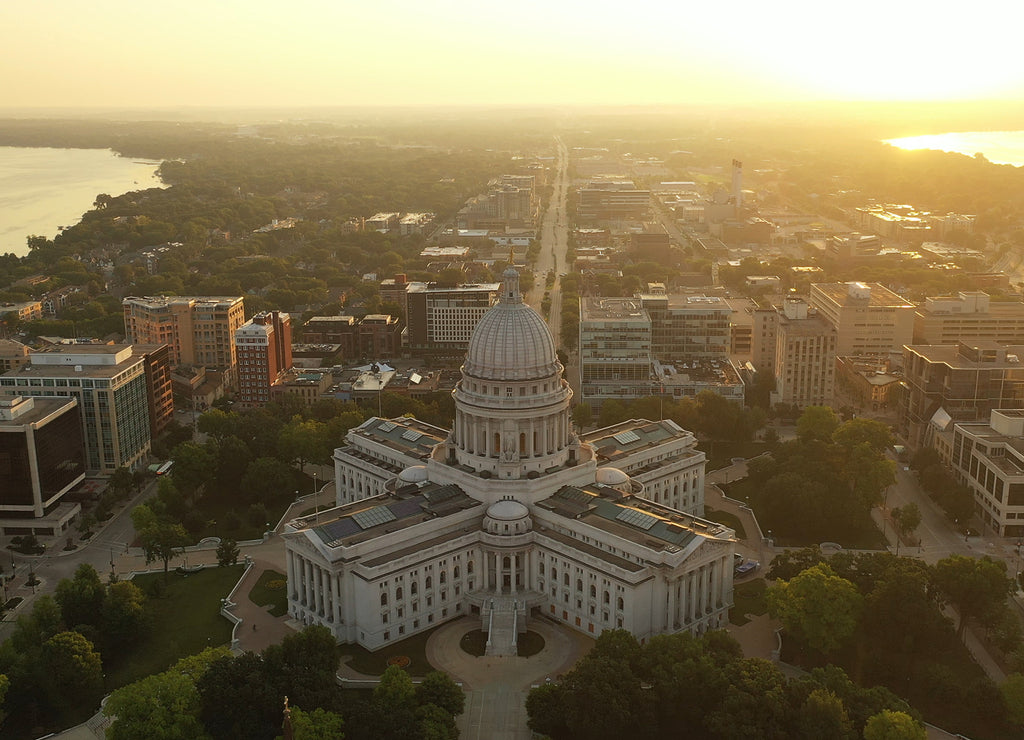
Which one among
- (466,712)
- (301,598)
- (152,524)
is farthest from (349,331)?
(466,712)

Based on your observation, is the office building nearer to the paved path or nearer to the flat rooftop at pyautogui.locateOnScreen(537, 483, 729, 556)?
the flat rooftop at pyautogui.locateOnScreen(537, 483, 729, 556)

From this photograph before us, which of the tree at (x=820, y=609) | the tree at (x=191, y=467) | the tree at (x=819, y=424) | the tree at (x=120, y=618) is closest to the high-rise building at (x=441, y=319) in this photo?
the tree at (x=191, y=467)

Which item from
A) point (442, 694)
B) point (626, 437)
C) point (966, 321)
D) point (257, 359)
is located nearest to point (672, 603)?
point (442, 694)

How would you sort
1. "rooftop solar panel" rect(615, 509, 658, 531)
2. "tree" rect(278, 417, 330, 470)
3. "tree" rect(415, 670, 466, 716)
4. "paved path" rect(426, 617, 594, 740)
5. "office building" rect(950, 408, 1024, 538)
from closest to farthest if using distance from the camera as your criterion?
"tree" rect(415, 670, 466, 716) < "paved path" rect(426, 617, 594, 740) < "rooftop solar panel" rect(615, 509, 658, 531) < "office building" rect(950, 408, 1024, 538) < "tree" rect(278, 417, 330, 470)

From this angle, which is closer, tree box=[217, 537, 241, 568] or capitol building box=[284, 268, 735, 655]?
capitol building box=[284, 268, 735, 655]

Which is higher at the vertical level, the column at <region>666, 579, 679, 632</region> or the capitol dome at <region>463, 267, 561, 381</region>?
the capitol dome at <region>463, 267, 561, 381</region>

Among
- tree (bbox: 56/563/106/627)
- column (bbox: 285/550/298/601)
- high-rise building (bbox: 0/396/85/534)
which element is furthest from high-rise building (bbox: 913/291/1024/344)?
tree (bbox: 56/563/106/627)

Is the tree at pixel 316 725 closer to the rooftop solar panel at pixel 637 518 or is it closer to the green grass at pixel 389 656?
the green grass at pixel 389 656

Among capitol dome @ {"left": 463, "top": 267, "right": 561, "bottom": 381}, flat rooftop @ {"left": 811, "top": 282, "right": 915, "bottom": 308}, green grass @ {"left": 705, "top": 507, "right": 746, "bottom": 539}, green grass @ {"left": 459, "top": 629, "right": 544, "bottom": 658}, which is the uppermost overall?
capitol dome @ {"left": 463, "top": 267, "right": 561, "bottom": 381}
